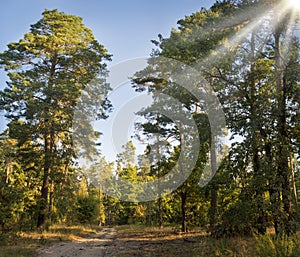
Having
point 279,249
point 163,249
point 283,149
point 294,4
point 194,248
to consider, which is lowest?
point 163,249

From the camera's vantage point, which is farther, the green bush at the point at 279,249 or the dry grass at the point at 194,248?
the dry grass at the point at 194,248

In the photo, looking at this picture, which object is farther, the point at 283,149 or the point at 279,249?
the point at 283,149

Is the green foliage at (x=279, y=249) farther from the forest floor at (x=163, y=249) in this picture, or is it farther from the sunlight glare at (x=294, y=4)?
the sunlight glare at (x=294, y=4)

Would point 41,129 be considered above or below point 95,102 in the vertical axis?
below

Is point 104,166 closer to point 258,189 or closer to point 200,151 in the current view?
point 200,151

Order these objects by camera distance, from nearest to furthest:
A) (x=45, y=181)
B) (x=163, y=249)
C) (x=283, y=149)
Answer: (x=283, y=149) < (x=163, y=249) < (x=45, y=181)

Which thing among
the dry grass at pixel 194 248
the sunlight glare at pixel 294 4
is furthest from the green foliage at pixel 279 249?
the sunlight glare at pixel 294 4

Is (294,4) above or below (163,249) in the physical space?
above

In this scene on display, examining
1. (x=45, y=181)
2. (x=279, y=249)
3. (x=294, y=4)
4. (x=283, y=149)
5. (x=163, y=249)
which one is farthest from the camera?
(x=45, y=181)

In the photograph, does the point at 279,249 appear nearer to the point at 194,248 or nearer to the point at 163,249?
the point at 194,248

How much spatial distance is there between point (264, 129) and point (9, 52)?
18.6m

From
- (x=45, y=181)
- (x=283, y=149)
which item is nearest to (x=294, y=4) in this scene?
(x=283, y=149)

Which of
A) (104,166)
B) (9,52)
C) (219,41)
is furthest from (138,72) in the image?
(104,166)

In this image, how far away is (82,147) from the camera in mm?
21516
